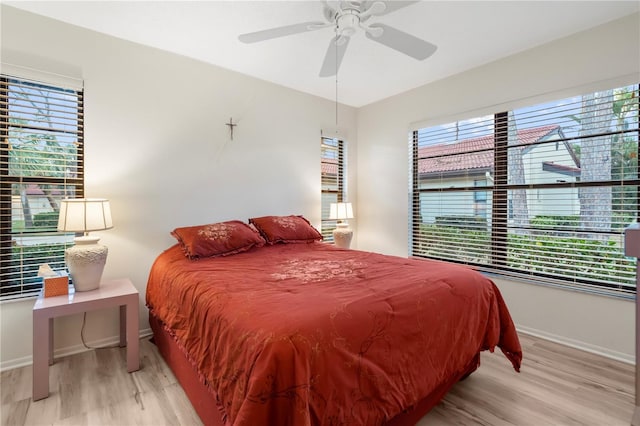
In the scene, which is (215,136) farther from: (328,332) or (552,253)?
(552,253)

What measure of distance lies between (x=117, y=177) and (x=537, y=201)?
12.5ft

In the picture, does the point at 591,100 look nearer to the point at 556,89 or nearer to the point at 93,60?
the point at 556,89

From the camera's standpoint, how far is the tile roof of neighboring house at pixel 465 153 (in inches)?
113

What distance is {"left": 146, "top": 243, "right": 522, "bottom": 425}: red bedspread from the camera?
107 centimetres

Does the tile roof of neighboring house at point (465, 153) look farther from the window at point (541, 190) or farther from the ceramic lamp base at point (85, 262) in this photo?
the ceramic lamp base at point (85, 262)

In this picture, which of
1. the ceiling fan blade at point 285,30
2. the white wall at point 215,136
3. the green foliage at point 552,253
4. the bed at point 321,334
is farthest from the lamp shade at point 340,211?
the ceiling fan blade at point 285,30

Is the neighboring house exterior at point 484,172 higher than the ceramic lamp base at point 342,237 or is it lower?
higher

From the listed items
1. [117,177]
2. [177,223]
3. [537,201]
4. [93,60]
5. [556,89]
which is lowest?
[177,223]

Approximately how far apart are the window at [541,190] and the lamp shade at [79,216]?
3.35 metres

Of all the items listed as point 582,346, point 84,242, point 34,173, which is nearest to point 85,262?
point 84,242

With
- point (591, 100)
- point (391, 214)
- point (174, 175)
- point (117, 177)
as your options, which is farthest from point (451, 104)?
point (117, 177)

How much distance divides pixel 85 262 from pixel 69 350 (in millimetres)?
860

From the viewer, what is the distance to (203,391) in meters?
1.55

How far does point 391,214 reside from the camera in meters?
4.14
